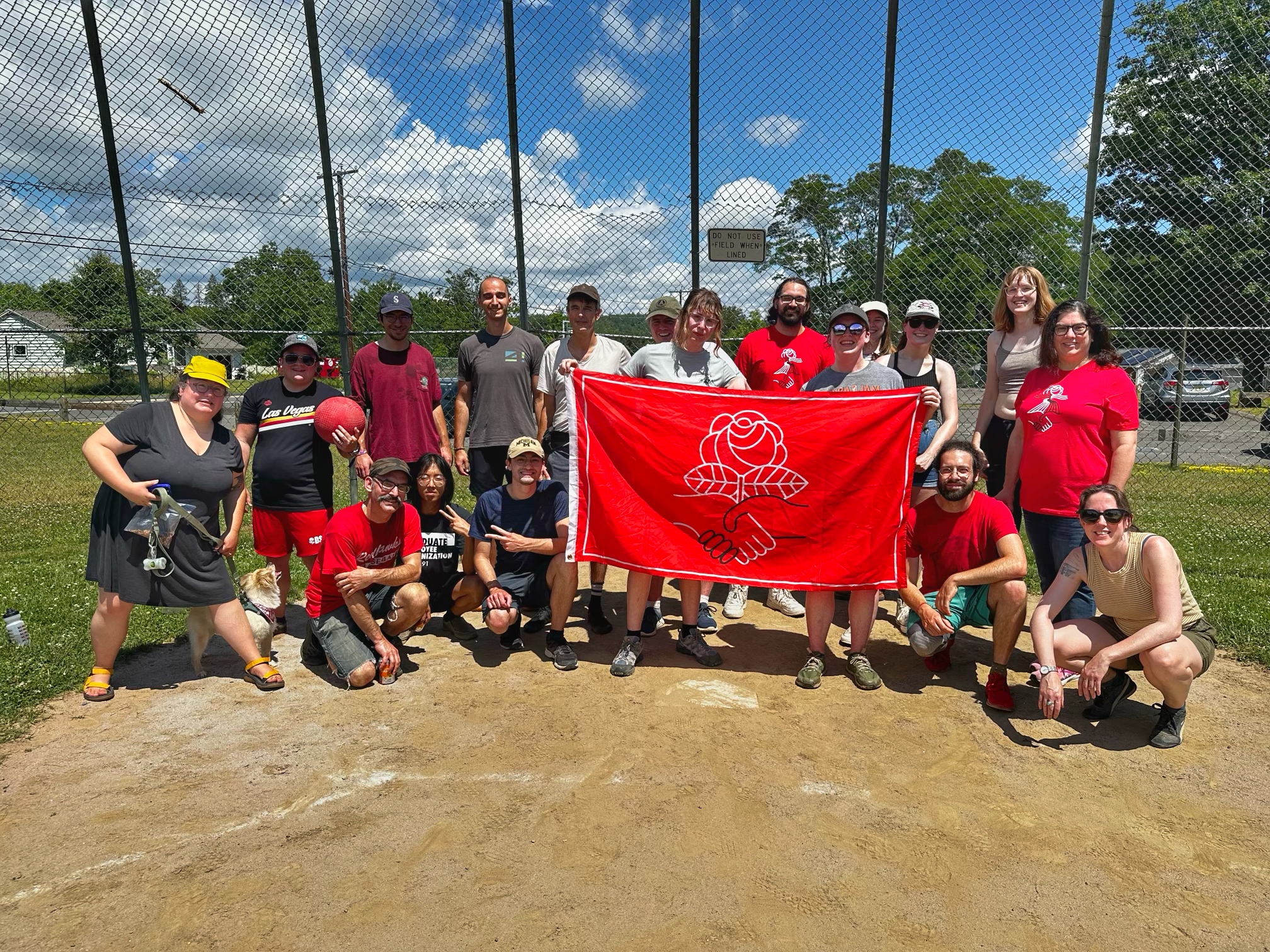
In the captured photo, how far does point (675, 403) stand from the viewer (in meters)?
4.77

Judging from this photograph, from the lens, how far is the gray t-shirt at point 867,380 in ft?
15.1


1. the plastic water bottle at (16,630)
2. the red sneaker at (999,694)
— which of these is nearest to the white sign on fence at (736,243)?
the red sneaker at (999,694)

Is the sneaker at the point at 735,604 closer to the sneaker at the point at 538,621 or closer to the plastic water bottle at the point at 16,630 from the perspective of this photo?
the sneaker at the point at 538,621

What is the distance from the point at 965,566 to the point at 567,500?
7.34ft

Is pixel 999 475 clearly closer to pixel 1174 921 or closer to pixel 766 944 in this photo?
pixel 1174 921

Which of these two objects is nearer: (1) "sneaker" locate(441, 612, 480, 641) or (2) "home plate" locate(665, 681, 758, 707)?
(2) "home plate" locate(665, 681, 758, 707)

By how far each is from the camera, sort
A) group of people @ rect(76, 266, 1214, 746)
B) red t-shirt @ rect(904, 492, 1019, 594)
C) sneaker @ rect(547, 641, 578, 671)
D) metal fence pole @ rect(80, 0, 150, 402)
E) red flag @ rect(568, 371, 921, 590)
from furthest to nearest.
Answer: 1. metal fence pole @ rect(80, 0, 150, 402)
2. sneaker @ rect(547, 641, 578, 671)
3. red flag @ rect(568, 371, 921, 590)
4. red t-shirt @ rect(904, 492, 1019, 594)
5. group of people @ rect(76, 266, 1214, 746)

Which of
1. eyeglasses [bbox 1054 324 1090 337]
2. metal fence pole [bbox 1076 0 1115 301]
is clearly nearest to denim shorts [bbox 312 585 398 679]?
eyeglasses [bbox 1054 324 1090 337]

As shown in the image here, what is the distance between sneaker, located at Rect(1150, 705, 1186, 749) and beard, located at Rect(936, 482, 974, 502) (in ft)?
4.32

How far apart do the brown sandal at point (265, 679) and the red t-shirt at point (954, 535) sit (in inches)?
135

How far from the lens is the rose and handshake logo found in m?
4.67

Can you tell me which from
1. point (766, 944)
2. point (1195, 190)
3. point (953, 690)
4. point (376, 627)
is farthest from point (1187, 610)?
point (1195, 190)

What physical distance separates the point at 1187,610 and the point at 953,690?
118 centimetres

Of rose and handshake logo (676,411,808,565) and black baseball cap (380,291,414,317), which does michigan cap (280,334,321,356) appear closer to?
black baseball cap (380,291,414,317)
